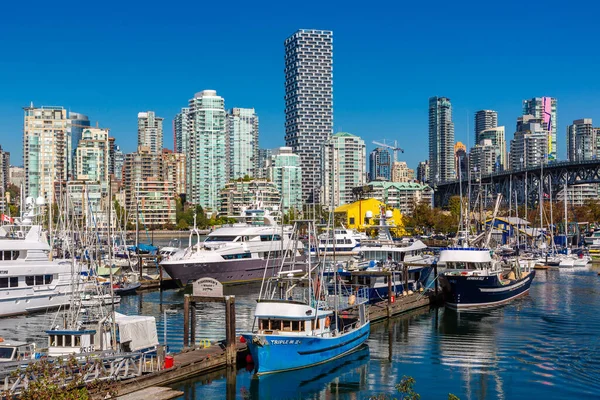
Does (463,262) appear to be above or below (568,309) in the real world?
above

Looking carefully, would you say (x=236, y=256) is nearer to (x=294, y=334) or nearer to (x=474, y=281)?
(x=474, y=281)

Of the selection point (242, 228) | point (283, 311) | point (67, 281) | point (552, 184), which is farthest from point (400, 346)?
point (552, 184)

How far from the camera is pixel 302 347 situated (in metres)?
36.2

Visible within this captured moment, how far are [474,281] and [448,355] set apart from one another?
16.5 metres

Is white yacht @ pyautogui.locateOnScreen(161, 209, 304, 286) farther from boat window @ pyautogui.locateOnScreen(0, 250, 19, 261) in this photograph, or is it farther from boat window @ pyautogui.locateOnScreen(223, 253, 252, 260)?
boat window @ pyautogui.locateOnScreen(0, 250, 19, 261)

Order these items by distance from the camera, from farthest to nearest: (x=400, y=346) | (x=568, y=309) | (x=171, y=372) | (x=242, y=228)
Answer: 1. (x=242, y=228)
2. (x=568, y=309)
3. (x=400, y=346)
4. (x=171, y=372)

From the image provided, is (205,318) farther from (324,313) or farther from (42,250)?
(324,313)

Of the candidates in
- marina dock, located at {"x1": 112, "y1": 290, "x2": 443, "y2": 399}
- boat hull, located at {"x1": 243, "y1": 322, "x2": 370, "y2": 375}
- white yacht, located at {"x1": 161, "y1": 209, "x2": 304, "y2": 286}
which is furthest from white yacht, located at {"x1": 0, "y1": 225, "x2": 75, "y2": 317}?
boat hull, located at {"x1": 243, "y1": 322, "x2": 370, "y2": 375}

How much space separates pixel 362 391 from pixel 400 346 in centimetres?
1013

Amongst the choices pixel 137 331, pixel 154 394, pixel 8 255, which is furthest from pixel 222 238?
pixel 154 394

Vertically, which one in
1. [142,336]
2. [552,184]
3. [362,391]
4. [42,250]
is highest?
[552,184]

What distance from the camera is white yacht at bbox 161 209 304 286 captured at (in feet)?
234

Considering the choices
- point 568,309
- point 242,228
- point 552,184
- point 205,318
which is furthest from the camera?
point 552,184

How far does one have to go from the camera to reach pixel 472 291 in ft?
188
